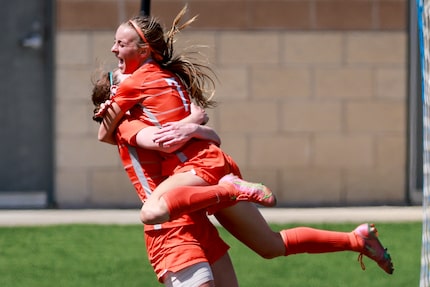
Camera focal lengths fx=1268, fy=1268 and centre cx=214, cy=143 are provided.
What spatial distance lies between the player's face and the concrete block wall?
6.06m

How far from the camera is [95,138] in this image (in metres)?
11.8

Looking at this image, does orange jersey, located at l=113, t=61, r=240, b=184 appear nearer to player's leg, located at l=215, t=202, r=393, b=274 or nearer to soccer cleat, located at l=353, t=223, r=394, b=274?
player's leg, located at l=215, t=202, r=393, b=274

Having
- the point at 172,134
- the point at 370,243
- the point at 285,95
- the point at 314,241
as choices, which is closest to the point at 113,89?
the point at 172,134

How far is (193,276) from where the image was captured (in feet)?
17.6

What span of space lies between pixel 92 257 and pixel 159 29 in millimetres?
3687

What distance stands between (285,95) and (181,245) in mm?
6524

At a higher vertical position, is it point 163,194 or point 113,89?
point 113,89

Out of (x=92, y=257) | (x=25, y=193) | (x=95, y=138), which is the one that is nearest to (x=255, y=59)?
(x=95, y=138)

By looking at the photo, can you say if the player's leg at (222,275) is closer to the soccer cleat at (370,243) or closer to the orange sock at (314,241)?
the orange sock at (314,241)

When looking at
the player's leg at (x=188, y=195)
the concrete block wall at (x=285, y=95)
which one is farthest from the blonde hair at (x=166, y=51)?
the concrete block wall at (x=285, y=95)

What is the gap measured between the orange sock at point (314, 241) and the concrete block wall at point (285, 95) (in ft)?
19.1

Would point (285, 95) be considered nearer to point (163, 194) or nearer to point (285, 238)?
point (285, 238)

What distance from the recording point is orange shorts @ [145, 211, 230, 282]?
5.41 metres

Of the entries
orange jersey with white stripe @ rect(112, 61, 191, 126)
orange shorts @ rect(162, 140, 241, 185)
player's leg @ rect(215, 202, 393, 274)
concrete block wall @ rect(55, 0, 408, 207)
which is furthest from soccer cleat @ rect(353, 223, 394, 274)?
concrete block wall @ rect(55, 0, 408, 207)
